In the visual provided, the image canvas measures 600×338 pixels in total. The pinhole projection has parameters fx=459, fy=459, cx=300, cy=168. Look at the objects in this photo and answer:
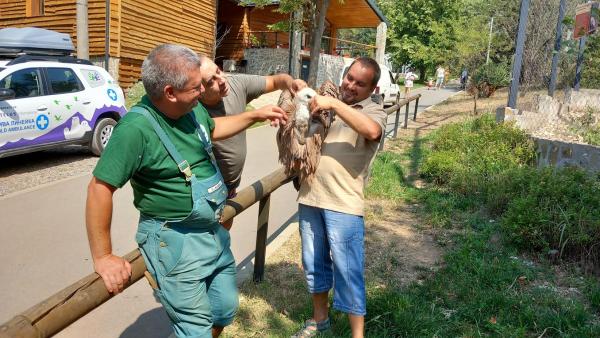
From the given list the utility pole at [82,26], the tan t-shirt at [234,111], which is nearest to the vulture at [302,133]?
the tan t-shirt at [234,111]

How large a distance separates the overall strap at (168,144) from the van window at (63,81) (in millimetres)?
6519

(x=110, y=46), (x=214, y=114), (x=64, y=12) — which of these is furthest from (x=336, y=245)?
(x=64, y=12)

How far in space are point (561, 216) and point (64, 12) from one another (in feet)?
51.1

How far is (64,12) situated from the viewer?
48.6 ft

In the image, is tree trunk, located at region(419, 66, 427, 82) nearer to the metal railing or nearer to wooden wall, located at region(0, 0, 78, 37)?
wooden wall, located at region(0, 0, 78, 37)

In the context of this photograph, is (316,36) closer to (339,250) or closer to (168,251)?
(339,250)

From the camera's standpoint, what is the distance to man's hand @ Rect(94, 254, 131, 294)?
65.7 inches

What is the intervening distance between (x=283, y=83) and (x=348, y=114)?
2.68 ft

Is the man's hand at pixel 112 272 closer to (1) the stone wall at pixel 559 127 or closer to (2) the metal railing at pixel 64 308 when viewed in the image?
(2) the metal railing at pixel 64 308

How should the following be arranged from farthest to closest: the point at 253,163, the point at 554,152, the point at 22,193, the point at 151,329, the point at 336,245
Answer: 1. the point at 253,163
2. the point at 554,152
3. the point at 22,193
4. the point at 151,329
5. the point at 336,245

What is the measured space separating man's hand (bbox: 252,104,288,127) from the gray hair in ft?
1.98

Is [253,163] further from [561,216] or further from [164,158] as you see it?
[164,158]

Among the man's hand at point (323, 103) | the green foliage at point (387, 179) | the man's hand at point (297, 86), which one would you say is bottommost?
the green foliage at point (387, 179)

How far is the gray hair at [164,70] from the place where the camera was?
1789 mm
